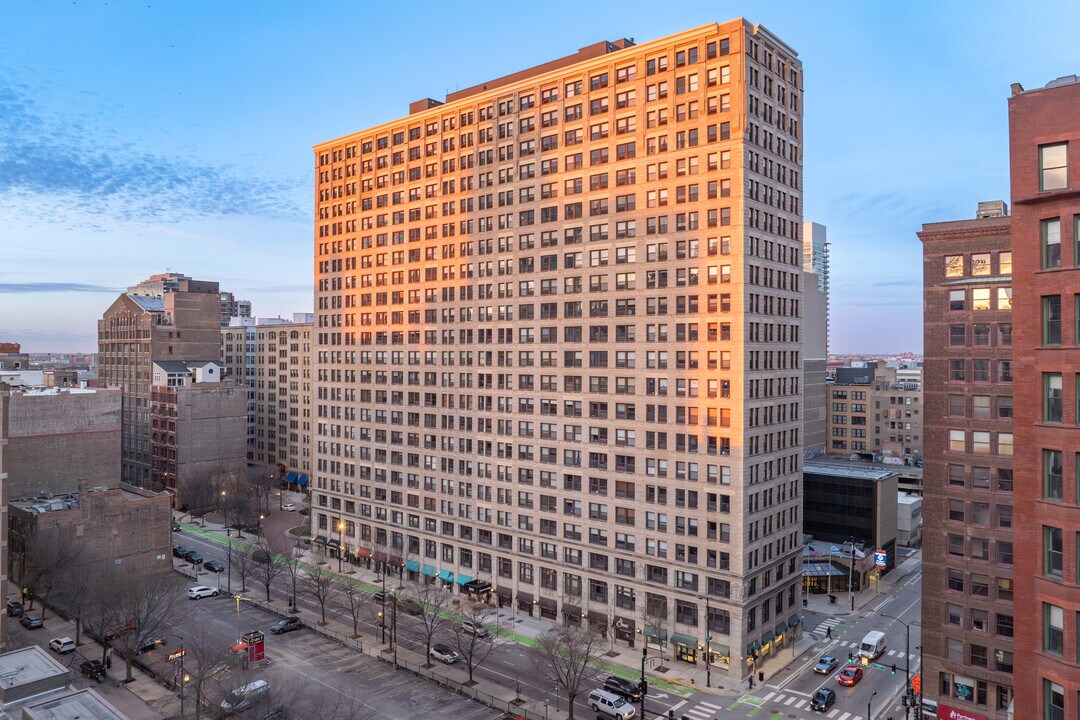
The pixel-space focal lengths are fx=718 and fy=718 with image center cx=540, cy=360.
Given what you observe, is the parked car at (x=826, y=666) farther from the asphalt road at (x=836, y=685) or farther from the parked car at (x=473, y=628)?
the parked car at (x=473, y=628)

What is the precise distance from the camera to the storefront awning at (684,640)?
221 feet

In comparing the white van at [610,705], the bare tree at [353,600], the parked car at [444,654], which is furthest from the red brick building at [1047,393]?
the bare tree at [353,600]

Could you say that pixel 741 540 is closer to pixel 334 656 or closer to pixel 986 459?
pixel 986 459

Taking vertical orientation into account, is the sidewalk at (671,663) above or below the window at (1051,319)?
below

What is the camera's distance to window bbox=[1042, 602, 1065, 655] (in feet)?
93.9

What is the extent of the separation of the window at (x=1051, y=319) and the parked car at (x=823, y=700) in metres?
41.2

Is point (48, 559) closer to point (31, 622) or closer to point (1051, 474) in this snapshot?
point (31, 622)

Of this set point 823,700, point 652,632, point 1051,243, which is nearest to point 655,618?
point 652,632

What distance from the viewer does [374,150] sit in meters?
103

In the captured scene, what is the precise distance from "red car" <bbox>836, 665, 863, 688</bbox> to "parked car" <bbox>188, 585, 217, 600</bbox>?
7051 cm

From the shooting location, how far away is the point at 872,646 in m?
69.2

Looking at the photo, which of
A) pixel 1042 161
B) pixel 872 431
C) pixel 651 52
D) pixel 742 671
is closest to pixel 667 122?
pixel 651 52

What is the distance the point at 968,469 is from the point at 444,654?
47684mm

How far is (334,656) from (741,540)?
40053mm
